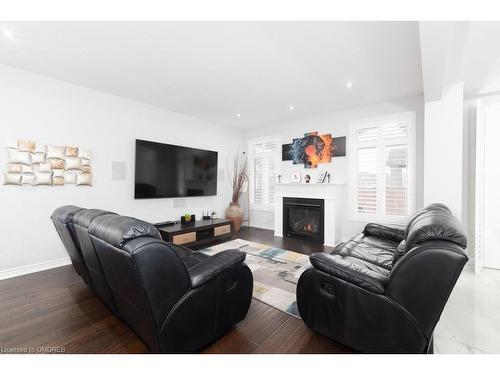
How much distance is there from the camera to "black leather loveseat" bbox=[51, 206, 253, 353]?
121 cm

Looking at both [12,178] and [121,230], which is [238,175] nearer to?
[12,178]

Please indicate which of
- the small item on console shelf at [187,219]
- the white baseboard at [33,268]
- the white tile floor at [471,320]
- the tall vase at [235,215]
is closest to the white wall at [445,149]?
the white tile floor at [471,320]

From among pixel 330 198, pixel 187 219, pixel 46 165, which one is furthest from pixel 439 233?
pixel 46 165

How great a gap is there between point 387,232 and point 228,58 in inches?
119

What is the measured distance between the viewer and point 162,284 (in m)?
1.24

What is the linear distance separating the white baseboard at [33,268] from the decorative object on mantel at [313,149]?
4505 mm

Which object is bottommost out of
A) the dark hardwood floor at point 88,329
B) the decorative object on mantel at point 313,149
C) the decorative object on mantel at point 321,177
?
A: the dark hardwood floor at point 88,329

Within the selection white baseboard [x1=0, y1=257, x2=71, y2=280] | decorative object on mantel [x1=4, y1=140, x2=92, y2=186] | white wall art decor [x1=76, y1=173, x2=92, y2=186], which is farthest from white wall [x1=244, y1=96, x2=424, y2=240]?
white baseboard [x1=0, y1=257, x2=71, y2=280]

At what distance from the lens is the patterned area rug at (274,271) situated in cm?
225

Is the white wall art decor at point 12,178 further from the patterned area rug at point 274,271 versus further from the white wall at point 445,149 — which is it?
the white wall at point 445,149

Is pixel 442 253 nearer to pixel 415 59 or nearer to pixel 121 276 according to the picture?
pixel 121 276

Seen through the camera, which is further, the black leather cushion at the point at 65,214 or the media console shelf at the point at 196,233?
the media console shelf at the point at 196,233
